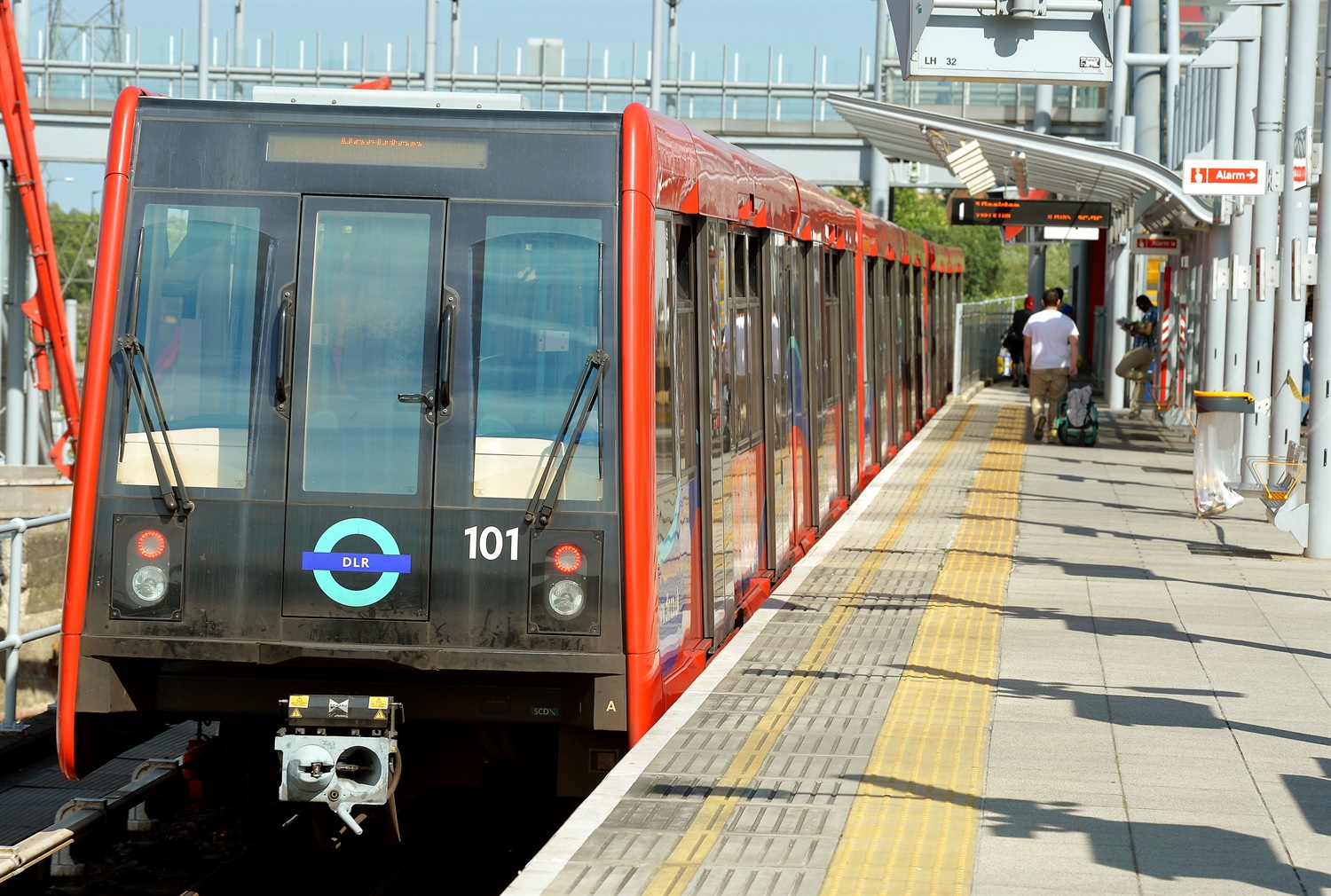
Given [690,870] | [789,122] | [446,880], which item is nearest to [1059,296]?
[789,122]

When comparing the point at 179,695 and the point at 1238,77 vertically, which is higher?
the point at 1238,77

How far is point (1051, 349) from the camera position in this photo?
72.3 feet

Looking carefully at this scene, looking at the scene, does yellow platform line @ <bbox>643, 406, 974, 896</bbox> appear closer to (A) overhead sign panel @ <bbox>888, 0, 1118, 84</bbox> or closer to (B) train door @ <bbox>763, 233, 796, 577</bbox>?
(B) train door @ <bbox>763, 233, 796, 577</bbox>

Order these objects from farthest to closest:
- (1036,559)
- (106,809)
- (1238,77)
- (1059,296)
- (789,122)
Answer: (789,122) → (1059,296) → (1238,77) → (1036,559) → (106,809)

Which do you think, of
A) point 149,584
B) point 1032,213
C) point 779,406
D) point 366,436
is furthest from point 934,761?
point 1032,213

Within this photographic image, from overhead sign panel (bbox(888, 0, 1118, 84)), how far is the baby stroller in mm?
9097

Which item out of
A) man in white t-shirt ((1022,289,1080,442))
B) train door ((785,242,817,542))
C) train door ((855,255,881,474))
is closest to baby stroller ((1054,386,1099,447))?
man in white t-shirt ((1022,289,1080,442))

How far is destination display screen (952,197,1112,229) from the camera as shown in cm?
2639

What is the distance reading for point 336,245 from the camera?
21.5ft

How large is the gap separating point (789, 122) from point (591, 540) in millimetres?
26780

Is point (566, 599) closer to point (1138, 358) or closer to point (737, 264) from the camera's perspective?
point (737, 264)

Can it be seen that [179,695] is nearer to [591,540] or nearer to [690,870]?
[591,540]

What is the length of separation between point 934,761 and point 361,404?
2.50 metres

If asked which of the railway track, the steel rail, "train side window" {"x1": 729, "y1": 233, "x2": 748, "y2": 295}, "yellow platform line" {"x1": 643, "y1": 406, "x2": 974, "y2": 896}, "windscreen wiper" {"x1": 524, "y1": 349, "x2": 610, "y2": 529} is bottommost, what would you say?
the railway track
